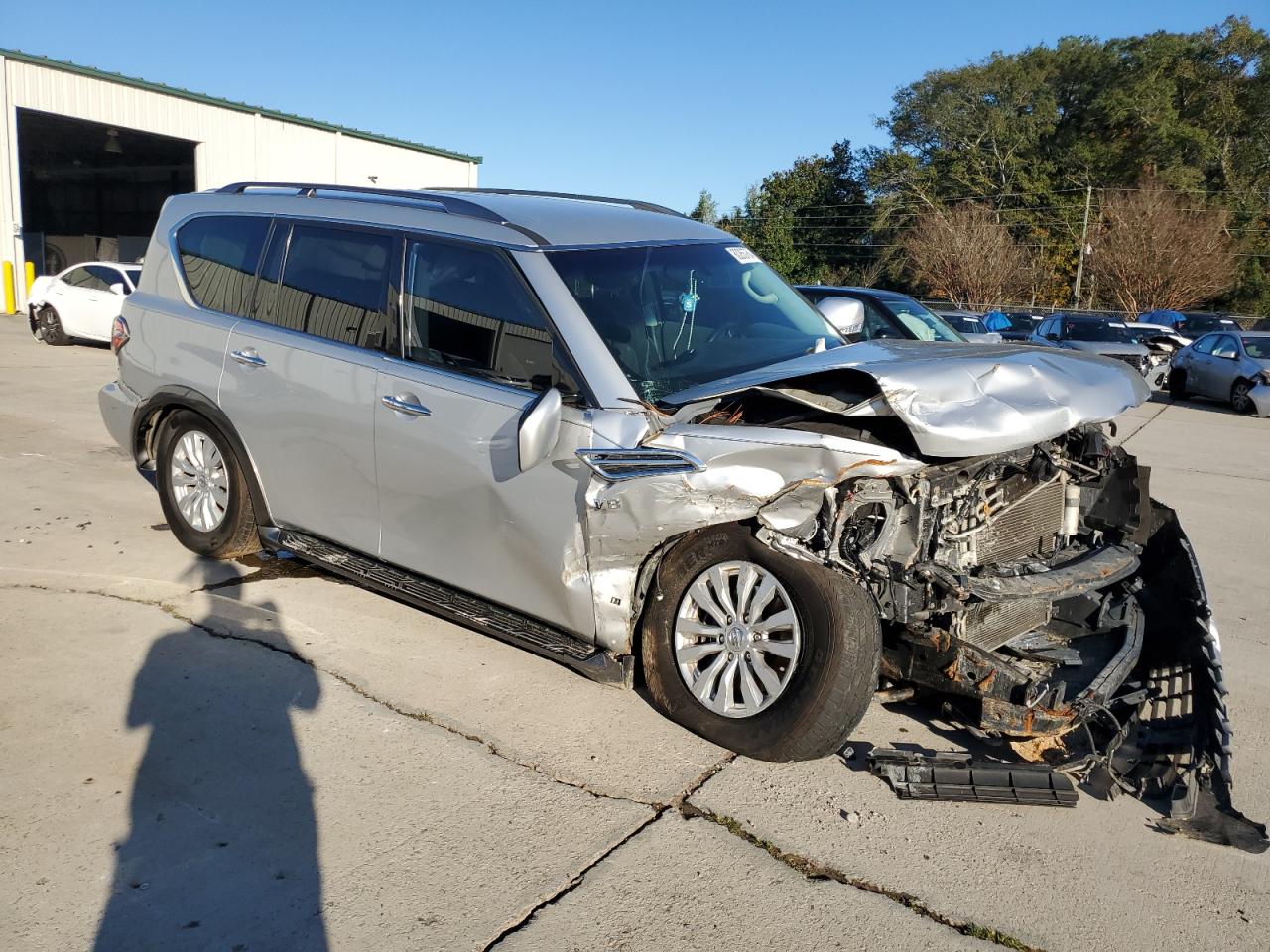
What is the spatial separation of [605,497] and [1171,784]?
221cm

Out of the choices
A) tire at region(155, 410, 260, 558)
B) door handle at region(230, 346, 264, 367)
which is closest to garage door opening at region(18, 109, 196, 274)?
tire at region(155, 410, 260, 558)

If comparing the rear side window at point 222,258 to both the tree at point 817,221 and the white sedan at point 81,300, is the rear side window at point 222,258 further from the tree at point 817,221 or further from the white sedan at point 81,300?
the tree at point 817,221

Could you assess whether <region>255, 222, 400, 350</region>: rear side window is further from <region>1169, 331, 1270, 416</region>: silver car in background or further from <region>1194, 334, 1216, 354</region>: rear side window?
<region>1194, 334, 1216, 354</region>: rear side window

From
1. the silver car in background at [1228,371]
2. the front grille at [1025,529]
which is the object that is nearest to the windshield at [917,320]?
the front grille at [1025,529]

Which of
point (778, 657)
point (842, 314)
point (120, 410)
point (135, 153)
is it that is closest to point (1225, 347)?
point (842, 314)

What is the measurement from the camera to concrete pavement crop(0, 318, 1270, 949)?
9.64 feet

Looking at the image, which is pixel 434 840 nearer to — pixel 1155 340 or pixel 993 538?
pixel 993 538

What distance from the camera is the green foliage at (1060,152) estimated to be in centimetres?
5225

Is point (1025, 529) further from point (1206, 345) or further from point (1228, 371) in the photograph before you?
point (1206, 345)

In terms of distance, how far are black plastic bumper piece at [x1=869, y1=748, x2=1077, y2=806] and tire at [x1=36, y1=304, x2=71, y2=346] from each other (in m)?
18.1

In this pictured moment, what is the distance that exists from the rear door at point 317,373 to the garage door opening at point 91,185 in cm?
2779

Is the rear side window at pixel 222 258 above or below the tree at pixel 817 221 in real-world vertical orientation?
below

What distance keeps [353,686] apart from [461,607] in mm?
550

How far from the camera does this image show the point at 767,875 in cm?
319
